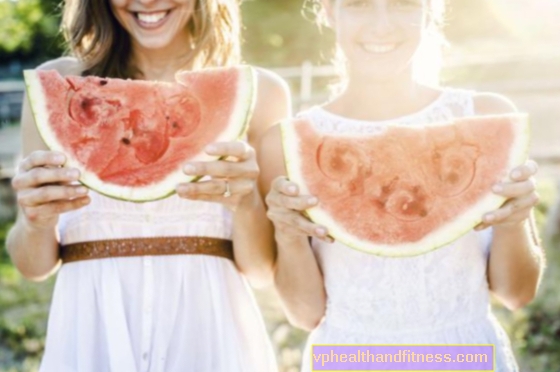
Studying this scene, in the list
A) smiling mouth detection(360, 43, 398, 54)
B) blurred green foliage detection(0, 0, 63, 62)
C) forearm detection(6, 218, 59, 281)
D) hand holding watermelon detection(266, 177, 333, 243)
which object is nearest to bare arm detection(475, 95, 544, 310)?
smiling mouth detection(360, 43, 398, 54)

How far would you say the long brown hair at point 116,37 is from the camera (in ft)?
8.98

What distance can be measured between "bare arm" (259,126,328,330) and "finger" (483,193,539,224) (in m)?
0.46

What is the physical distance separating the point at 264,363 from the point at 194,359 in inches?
9.1

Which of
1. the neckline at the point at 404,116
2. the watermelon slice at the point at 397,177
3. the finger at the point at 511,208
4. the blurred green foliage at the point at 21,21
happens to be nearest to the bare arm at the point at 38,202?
the watermelon slice at the point at 397,177

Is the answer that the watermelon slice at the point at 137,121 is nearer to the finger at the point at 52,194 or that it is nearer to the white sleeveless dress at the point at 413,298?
the finger at the point at 52,194

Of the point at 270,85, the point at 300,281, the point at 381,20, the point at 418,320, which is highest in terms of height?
the point at 381,20

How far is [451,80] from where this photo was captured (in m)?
12.0

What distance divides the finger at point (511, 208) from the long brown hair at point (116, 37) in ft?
3.70

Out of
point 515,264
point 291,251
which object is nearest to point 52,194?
point 291,251

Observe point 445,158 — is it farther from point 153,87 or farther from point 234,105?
point 153,87

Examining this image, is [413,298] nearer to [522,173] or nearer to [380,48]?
[522,173]

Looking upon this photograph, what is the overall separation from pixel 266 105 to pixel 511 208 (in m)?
0.92

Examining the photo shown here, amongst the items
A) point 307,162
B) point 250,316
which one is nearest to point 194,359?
point 250,316

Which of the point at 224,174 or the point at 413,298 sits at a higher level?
the point at 224,174
